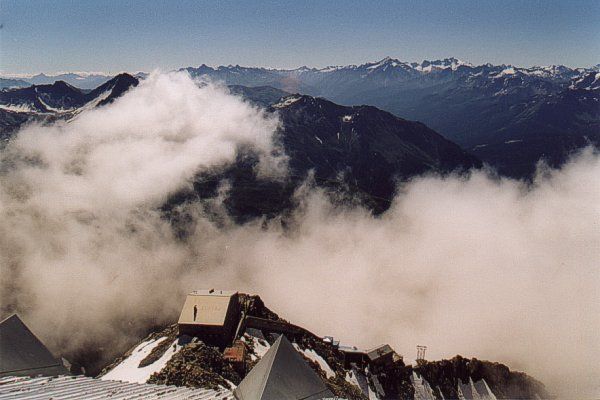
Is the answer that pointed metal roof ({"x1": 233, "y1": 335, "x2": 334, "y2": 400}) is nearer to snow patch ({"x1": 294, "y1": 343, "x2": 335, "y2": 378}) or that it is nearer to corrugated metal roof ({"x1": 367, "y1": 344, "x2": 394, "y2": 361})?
snow patch ({"x1": 294, "y1": 343, "x2": 335, "y2": 378})

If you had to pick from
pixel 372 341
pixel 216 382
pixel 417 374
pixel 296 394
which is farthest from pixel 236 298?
pixel 372 341

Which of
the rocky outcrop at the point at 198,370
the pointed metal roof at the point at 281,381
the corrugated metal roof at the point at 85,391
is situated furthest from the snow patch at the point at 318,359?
the corrugated metal roof at the point at 85,391

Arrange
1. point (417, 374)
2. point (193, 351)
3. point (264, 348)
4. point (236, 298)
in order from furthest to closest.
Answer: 1. point (417, 374)
2. point (236, 298)
3. point (264, 348)
4. point (193, 351)

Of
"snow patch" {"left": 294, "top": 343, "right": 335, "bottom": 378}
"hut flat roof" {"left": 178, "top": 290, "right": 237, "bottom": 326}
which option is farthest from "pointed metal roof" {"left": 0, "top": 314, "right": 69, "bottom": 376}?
"snow patch" {"left": 294, "top": 343, "right": 335, "bottom": 378}

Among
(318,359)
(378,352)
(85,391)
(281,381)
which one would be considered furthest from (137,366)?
(378,352)

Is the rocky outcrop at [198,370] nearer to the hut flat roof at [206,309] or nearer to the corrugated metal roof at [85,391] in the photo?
the hut flat roof at [206,309]

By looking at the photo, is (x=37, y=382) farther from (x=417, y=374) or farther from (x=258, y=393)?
(x=417, y=374)

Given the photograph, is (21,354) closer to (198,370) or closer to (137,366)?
(198,370)
